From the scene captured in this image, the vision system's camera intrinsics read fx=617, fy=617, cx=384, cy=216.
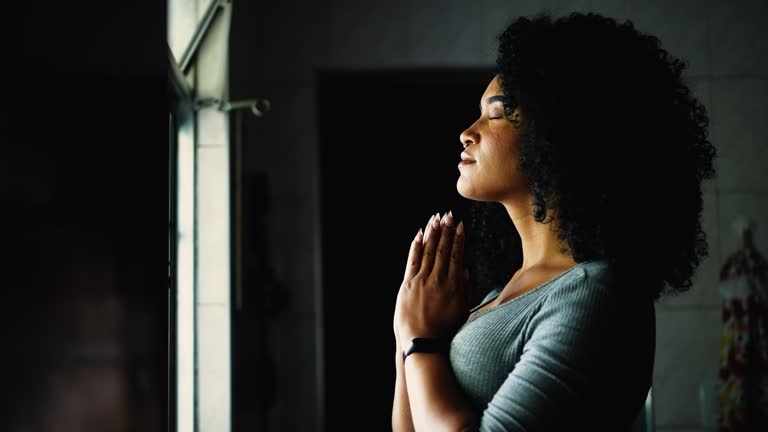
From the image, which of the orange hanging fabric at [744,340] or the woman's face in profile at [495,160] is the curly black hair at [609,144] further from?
the orange hanging fabric at [744,340]

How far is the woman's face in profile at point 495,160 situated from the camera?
0.68 m

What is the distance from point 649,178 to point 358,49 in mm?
1113

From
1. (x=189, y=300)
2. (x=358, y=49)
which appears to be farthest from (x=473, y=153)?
(x=358, y=49)

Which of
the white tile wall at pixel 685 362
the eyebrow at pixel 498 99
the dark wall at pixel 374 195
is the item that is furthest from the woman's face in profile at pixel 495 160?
the white tile wall at pixel 685 362

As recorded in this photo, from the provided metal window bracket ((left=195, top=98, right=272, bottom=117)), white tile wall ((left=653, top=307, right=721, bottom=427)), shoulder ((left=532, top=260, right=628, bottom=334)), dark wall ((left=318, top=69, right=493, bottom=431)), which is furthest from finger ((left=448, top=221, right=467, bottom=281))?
white tile wall ((left=653, top=307, right=721, bottom=427))

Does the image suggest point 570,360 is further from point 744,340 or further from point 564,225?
point 744,340

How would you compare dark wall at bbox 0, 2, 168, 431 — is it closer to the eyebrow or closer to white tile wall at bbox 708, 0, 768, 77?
the eyebrow

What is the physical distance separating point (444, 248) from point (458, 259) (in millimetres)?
19

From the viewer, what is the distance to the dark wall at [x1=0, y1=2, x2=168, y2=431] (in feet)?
0.89

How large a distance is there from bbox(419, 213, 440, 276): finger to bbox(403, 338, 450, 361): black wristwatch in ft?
0.25

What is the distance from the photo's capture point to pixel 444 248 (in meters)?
0.65

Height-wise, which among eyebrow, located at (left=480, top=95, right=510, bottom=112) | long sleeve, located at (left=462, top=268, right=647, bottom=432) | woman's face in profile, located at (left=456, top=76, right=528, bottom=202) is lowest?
long sleeve, located at (left=462, top=268, right=647, bottom=432)

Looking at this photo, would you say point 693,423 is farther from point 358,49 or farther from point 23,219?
point 23,219

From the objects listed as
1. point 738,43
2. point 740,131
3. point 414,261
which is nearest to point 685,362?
point 740,131
